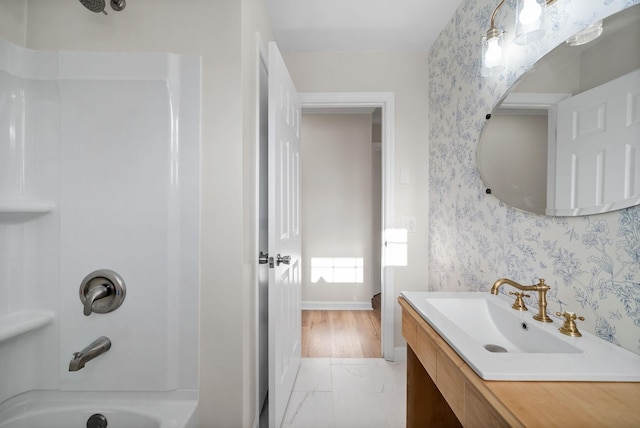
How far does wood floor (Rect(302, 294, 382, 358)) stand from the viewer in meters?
2.47

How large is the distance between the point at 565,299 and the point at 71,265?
78.2 inches

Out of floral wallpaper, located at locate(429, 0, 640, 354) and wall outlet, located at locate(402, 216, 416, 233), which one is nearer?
floral wallpaper, located at locate(429, 0, 640, 354)

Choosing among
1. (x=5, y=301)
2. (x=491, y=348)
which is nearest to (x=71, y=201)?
(x=5, y=301)

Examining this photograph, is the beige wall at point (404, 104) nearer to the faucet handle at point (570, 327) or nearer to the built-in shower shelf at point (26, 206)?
the faucet handle at point (570, 327)

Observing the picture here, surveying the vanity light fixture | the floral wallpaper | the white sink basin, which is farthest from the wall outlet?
the vanity light fixture

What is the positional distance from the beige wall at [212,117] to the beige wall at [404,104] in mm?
1190

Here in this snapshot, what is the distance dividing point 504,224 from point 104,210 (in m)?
1.83

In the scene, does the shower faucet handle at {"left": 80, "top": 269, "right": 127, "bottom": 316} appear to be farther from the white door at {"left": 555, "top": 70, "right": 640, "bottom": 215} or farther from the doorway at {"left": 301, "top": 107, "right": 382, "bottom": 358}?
the doorway at {"left": 301, "top": 107, "right": 382, "bottom": 358}

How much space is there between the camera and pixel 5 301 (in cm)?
120

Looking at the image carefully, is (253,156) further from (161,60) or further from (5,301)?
(5,301)

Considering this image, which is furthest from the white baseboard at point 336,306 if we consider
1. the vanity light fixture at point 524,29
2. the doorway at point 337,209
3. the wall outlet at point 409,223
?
the vanity light fixture at point 524,29

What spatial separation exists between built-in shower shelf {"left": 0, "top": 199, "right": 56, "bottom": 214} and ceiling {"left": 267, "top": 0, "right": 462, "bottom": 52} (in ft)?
5.35

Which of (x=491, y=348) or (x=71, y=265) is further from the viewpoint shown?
(x=71, y=265)

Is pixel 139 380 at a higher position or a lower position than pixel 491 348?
lower
